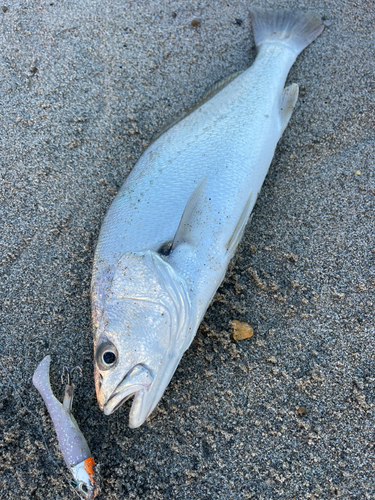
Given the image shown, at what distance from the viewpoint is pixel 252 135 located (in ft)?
6.37

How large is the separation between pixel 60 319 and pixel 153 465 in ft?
2.79

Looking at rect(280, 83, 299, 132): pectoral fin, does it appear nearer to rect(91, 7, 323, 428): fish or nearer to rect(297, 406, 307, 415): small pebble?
rect(91, 7, 323, 428): fish

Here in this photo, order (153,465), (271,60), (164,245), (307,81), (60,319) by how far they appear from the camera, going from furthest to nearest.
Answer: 1. (307,81)
2. (271,60)
3. (60,319)
4. (164,245)
5. (153,465)

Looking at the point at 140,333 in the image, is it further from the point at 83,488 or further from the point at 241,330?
the point at 83,488

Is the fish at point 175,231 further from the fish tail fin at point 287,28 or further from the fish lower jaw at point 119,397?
the fish tail fin at point 287,28

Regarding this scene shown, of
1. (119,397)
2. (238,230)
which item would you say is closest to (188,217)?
(238,230)

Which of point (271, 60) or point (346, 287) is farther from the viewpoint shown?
point (271, 60)

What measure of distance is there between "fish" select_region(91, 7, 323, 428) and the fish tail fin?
0.68 ft

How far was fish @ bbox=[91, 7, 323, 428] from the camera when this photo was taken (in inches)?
56.7

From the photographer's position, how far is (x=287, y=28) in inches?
96.4

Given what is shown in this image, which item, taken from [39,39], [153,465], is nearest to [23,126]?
[39,39]

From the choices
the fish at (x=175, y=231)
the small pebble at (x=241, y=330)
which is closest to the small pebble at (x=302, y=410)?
the small pebble at (x=241, y=330)

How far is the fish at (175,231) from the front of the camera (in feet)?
4.73

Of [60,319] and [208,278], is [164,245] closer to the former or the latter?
[208,278]
